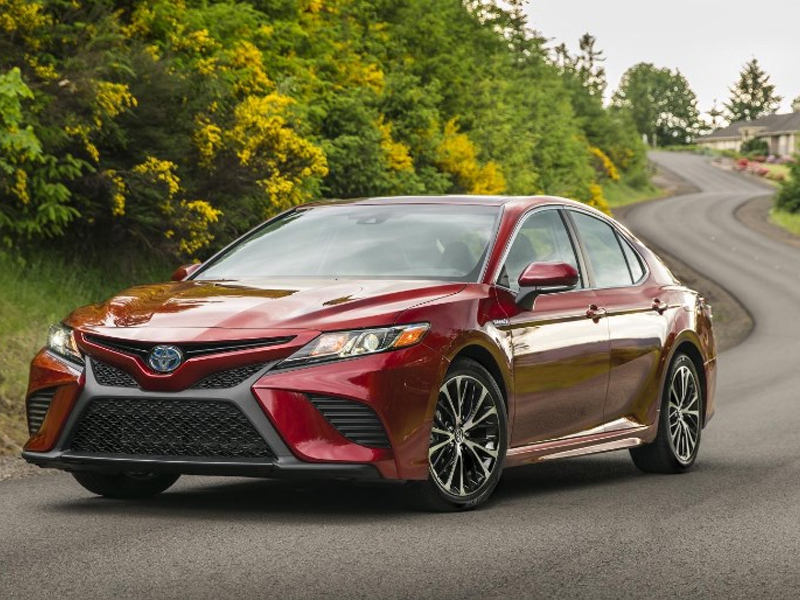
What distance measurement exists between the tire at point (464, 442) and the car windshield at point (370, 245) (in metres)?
0.63

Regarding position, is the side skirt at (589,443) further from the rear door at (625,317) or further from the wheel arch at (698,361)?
the wheel arch at (698,361)

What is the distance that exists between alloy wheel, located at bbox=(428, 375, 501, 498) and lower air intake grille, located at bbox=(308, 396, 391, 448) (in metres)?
0.37

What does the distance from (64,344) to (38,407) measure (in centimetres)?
32

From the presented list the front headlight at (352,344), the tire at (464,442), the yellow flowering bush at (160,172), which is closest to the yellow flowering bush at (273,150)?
the yellow flowering bush at (160,172)

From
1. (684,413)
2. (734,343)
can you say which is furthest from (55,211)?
(734,343)

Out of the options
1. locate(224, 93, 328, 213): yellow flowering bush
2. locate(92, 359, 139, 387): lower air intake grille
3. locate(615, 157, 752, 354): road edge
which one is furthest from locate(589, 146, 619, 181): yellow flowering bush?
locate(92, 359, 139, 387): lower air intake grille

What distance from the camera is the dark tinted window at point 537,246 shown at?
895cm

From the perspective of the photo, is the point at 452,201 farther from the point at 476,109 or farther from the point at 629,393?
the point at 476,109

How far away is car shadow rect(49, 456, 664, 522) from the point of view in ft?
27.0

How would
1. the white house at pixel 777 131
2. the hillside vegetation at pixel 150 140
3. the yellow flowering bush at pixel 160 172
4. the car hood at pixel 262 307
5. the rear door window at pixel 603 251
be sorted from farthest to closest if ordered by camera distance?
the white house at pixel 777 131
the yellow flowering bush at pixel 160 172
the hillside vegetation at pixel 150 140
the rear door window at pixel 603 251
the car hood at pixel 262 307

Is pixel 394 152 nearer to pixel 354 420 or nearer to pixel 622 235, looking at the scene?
pixel 622 235

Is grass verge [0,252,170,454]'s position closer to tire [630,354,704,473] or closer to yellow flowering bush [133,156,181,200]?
yellow flowering bush [133,156,181,200]

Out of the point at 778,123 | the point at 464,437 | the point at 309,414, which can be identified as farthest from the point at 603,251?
the point at 778,123

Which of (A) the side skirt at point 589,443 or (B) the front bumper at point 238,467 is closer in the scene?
(B) the front bumper at point 238,467
